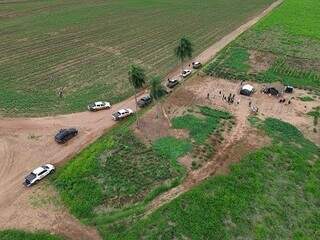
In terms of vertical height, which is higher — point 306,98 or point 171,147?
point 171,147

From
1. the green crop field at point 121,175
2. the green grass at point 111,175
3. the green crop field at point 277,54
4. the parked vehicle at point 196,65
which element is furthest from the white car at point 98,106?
the green crop field at point 277,54

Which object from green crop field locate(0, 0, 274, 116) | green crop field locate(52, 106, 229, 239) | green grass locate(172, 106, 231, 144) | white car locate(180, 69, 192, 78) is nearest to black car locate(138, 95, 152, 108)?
green crop field locate(0, 0, 274, 116)

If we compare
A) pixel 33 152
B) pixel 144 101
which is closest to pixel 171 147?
pixel 144 101

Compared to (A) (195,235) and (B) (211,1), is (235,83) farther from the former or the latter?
(B) (211,1)

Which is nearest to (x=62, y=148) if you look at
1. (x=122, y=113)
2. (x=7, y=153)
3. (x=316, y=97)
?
(x=7, y=153)

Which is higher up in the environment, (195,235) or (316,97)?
(195,235)

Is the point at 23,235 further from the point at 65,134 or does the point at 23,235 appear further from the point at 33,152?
the point at 65,134

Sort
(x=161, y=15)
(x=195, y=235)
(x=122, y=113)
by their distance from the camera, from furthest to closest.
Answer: (x=161, y=15) < (x=122, y=113) < (x=195, y=235)
